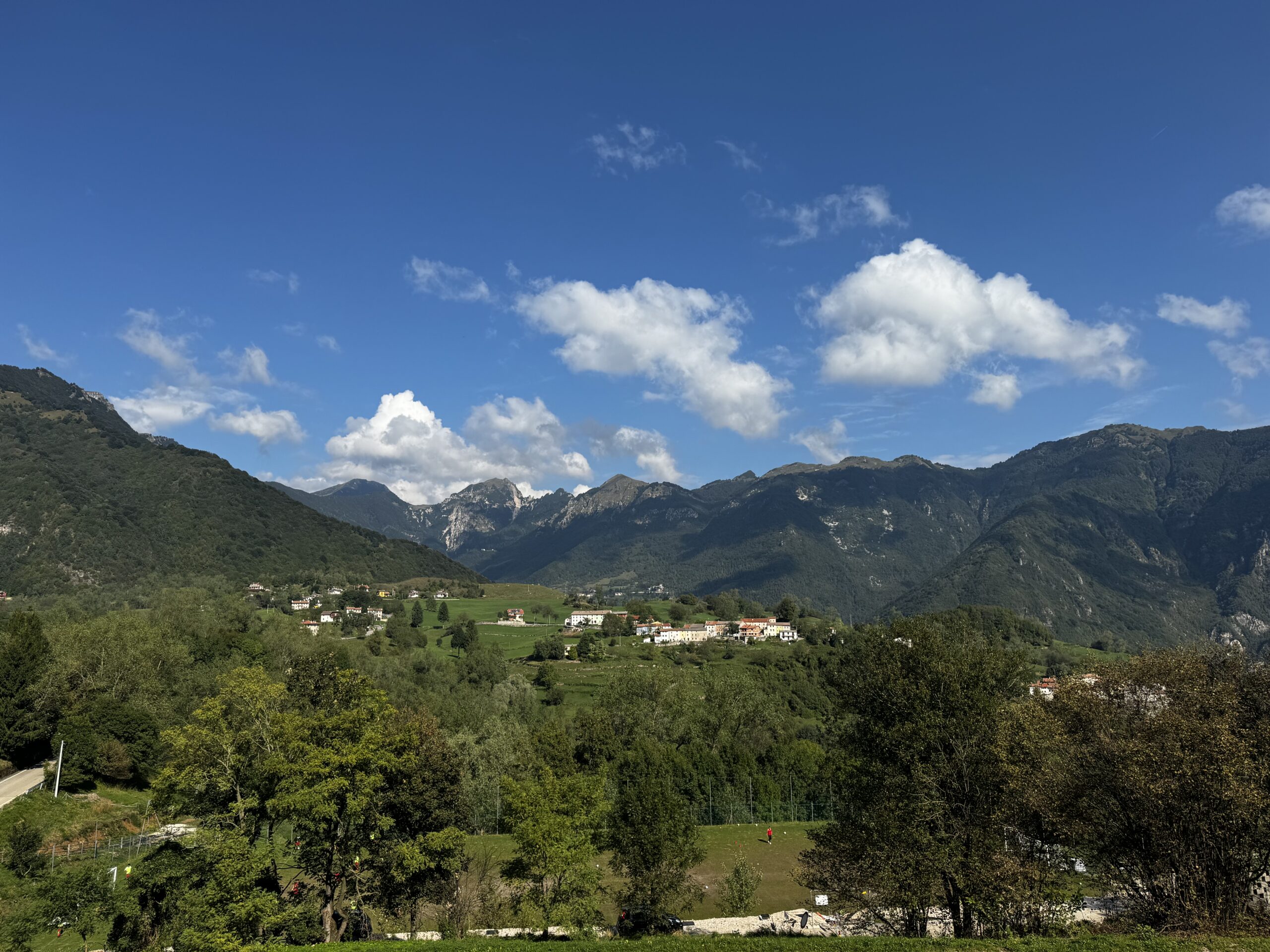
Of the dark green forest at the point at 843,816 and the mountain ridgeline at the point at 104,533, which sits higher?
the mountain ridgeline at the point at 104,533

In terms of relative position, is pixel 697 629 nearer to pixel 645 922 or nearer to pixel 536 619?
pixel 536 619

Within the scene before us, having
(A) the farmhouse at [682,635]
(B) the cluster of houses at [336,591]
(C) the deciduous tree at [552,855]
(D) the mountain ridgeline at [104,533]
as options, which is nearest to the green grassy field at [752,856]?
(C) the deciduous tree at [552,855]

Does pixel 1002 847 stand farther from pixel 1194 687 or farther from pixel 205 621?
pixel 205 621

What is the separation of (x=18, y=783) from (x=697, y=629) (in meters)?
149

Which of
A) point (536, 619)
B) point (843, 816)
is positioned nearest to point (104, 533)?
point (536, 619)

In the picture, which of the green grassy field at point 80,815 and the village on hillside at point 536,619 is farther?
the village on hillside at point 536,619

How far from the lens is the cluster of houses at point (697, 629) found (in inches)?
6811

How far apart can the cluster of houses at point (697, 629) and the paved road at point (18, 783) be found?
121 m

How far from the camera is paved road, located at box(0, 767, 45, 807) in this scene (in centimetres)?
4803

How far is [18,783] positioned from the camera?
52781mm

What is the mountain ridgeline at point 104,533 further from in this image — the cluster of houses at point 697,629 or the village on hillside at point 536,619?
the cluster of houses at point 697,629

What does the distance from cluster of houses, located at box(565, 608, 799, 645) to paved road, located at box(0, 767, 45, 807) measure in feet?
399

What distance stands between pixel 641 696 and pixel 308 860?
64681mm

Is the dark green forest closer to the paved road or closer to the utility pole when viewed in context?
the utility pole
